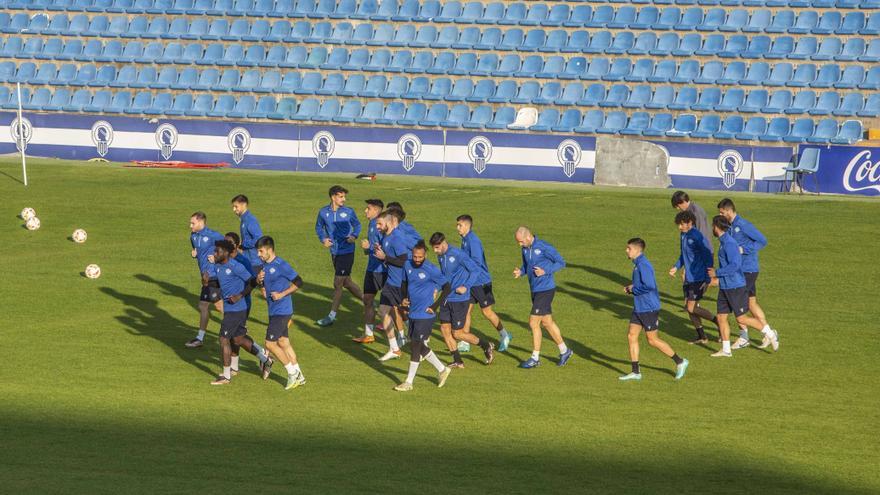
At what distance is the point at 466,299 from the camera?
18.8 metres

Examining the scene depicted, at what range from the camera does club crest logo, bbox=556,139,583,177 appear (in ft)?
124

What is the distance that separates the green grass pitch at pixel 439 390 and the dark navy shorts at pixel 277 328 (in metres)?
0.79

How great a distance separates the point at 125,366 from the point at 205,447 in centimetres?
458

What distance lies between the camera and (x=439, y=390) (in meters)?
17.5

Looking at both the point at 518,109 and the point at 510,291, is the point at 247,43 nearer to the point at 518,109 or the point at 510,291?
the point at 518,109

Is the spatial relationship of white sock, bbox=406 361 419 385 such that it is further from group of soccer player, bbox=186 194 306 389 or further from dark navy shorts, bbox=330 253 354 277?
dark navy shorts, bbox=330 253 354 277

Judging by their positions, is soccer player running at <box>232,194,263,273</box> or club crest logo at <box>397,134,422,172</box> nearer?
soccer player running at <box>232,194,263,273</box>

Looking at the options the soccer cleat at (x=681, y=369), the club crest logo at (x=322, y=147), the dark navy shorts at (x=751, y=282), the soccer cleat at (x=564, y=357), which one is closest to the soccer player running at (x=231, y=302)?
the soccer cleat at (x=564, y=357)

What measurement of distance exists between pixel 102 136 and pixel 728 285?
27803 mm

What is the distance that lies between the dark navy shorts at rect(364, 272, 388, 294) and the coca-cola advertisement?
1892 centimetres

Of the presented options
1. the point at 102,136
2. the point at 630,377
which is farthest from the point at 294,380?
the point at 102,136

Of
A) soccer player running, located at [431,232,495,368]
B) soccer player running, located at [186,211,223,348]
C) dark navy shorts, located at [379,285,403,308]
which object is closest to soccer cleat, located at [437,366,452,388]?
soccer player running, located at [431,232,495,368]

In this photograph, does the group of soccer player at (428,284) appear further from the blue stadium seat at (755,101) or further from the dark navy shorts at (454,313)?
the blue stadium seat at (755,101)

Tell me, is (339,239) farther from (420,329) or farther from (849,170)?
(849,170)
